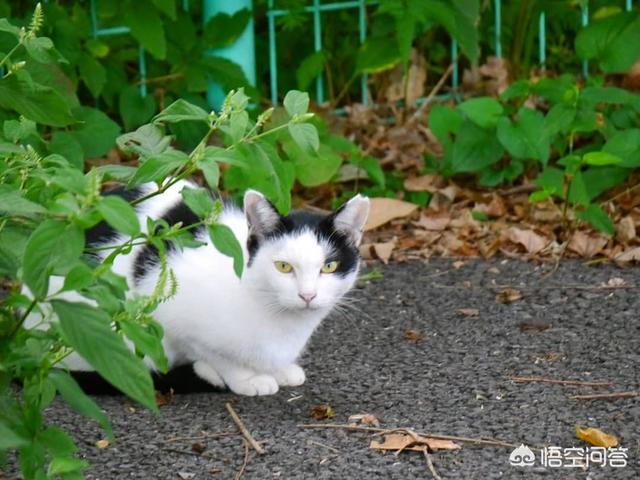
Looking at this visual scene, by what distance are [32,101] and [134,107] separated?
2589mm

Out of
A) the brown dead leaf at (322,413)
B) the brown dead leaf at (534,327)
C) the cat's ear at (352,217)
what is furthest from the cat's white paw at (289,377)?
the brown dead leaf at (534,327)

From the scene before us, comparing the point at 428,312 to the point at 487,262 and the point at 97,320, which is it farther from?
the point at 97,320

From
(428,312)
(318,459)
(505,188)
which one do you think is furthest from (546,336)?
(505,188)

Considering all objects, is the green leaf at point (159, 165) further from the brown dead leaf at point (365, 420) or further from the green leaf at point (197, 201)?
the brown dead leaf at point (365, 420)

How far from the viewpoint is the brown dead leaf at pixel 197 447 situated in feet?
9.50

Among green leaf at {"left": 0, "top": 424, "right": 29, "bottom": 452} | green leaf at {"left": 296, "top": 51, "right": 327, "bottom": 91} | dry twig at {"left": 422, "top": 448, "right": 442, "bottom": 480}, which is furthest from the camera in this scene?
green leaf at {"left": 296, "top": 51, "right": 327, "bottom": 91}

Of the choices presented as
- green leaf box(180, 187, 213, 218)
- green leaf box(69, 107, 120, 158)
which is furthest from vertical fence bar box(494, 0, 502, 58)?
Answer: green leaf box(180, 187, 213, 218)

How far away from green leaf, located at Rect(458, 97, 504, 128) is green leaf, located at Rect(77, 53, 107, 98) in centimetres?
151

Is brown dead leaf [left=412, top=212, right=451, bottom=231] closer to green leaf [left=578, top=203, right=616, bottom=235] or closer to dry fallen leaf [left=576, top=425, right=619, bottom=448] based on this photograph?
green leaf [left=578, top=203, right=616, bottom=235]

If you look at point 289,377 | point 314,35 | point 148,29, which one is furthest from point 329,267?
point 314,35

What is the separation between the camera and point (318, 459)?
9.29ft

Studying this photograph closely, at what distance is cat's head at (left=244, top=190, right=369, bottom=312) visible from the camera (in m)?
3.29

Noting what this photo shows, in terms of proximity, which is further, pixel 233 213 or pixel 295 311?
pixel 233 213

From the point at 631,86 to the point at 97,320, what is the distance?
14.0 feet
